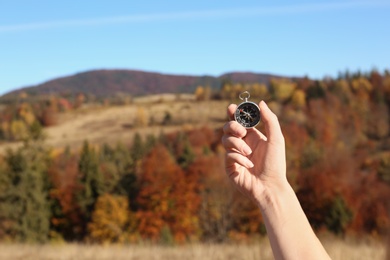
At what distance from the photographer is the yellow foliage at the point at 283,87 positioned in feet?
314

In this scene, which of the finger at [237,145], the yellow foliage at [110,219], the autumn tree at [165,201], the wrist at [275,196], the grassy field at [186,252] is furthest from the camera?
the autumn tree at [165,201]

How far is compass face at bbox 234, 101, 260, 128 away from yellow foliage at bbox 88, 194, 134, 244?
4468cm

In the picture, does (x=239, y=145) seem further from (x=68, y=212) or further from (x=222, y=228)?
(x=68, y=212)

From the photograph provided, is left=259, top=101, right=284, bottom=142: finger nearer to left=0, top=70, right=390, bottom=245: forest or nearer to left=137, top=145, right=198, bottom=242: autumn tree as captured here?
left=0, top=70, right=390, bottom=245: forest

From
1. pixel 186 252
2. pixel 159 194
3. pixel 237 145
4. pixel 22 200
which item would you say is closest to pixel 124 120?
pixel 159 194

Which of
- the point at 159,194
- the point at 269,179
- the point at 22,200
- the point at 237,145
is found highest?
the point at 237,145

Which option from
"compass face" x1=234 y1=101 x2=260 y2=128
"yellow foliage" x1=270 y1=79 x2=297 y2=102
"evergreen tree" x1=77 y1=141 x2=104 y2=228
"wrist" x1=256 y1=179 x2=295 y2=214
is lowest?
"evergreen tree" x1=77 y1=141 x2=104 y2=228

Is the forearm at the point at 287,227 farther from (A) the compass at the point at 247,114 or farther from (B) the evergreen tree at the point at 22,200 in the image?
(B) the evergreen tree at the point at 22,200

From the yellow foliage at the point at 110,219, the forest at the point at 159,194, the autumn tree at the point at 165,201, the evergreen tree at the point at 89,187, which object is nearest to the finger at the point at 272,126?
the forest at the point at 159,194

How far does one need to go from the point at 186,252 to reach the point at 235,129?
5.40 metres

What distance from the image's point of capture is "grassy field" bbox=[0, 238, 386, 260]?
6.29 metres

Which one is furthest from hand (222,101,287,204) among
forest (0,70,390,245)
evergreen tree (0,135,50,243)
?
evergreen tree (0,135,50,243)

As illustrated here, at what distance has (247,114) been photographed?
6.53ft

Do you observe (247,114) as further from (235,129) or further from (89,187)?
(89,187)
